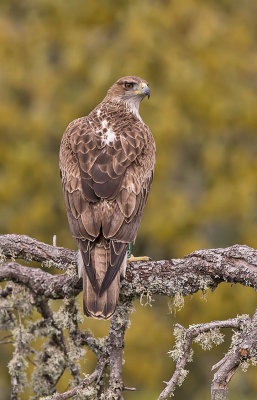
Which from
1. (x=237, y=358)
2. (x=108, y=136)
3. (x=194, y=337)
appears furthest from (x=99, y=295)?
(x=108, y=136)

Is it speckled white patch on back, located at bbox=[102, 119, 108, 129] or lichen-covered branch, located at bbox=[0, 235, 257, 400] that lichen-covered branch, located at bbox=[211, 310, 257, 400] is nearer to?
lichen-covered branch, located at bbox=[0, 235, 257, 400]

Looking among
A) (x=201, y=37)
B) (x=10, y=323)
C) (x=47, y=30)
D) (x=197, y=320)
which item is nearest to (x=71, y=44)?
(x=47, y=30)

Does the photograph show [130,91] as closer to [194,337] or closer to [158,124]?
[194,337]

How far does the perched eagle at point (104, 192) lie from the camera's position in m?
5.83

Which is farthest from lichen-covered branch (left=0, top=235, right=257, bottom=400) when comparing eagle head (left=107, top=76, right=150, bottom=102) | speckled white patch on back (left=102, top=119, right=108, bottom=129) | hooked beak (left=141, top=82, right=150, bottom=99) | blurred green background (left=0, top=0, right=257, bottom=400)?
blurred green background (left=0, top=0, right=257, bottom=400)

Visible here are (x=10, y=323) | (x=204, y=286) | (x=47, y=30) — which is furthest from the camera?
(x=47, y=30)

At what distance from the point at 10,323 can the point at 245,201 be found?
10.7m

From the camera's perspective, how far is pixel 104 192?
6258 millimetres

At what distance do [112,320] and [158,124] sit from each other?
11273 millimetres

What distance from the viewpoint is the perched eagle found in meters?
5.83

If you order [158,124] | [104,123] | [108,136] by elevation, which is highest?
[158,124]

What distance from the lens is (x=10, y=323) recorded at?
6719 mm

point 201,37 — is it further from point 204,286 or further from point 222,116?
point 204,286

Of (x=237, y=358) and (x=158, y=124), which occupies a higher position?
(x=158, y=124)
